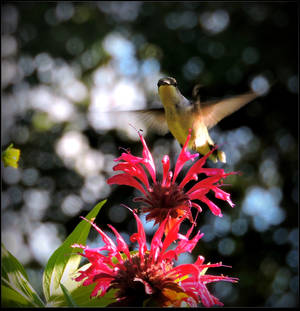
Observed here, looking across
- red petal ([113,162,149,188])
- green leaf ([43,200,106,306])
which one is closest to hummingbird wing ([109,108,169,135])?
red petal ([113,162,149,188])

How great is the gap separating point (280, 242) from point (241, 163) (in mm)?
749

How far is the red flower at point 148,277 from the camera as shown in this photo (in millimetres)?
738

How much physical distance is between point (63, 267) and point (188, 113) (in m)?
0.61

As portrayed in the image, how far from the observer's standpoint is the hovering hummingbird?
121 centimetres

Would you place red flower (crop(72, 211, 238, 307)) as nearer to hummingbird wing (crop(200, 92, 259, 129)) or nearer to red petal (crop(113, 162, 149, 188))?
red petal (crop(113, 162, 149, 188))

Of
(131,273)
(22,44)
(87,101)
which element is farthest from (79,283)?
(22,44)

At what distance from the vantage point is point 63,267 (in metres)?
0.83

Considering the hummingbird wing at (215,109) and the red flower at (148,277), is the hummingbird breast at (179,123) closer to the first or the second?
the hummingbird wing at (215,109)

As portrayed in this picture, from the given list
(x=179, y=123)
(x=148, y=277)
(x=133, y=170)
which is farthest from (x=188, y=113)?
(x=148, y=277)

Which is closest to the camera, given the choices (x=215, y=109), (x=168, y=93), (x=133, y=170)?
(x=133, y=170)

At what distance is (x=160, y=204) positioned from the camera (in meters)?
0.84

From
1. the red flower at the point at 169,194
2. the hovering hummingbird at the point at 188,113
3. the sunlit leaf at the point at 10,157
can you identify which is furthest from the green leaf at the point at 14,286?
the hovering hummingbird at the point at 188,113

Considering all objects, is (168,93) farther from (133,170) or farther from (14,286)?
(14,286)

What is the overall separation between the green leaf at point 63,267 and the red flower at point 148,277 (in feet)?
0.11
